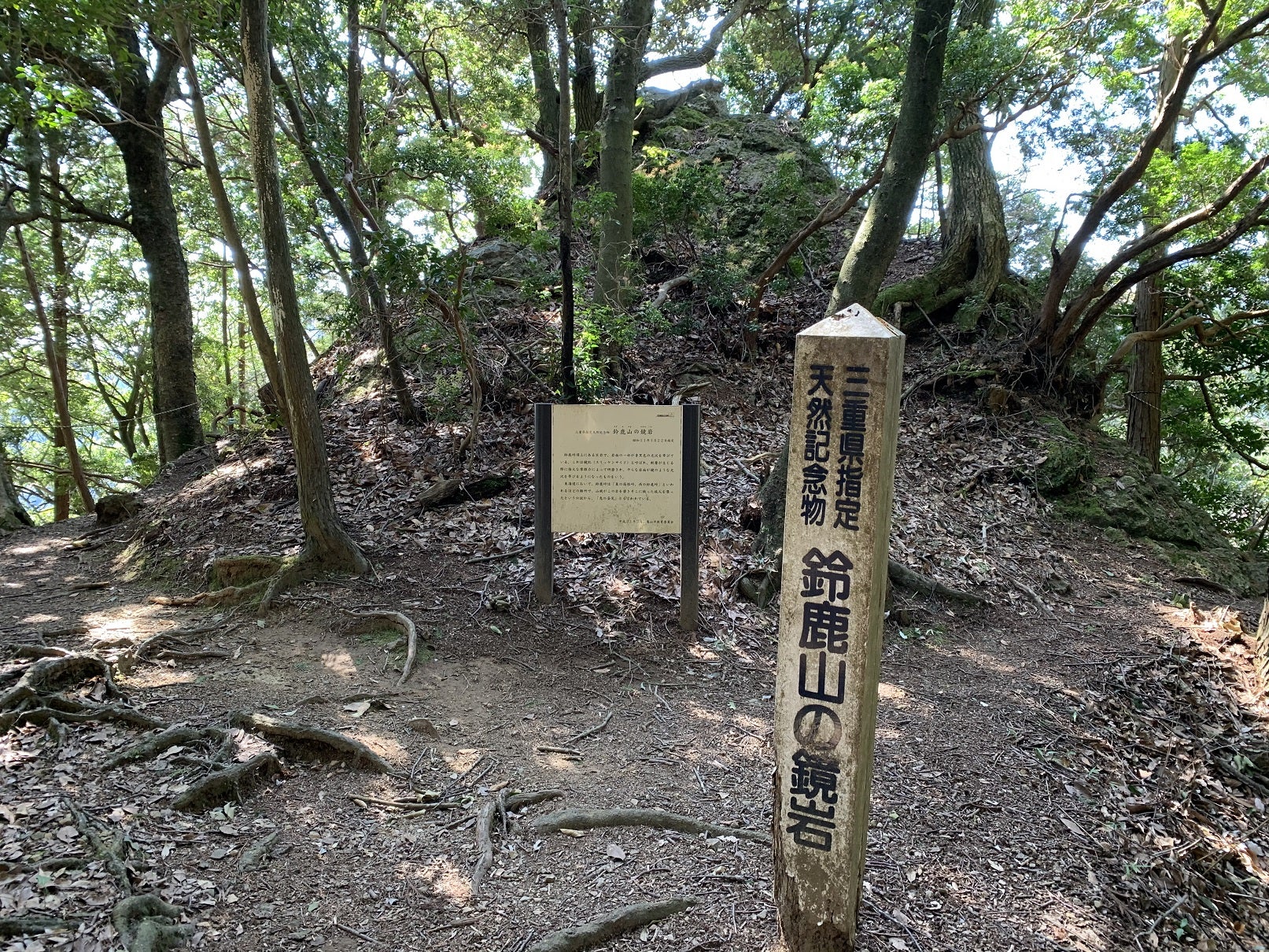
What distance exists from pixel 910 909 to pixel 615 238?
8184 millimetres

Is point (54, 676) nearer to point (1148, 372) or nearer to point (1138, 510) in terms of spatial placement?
point (1138, 510)

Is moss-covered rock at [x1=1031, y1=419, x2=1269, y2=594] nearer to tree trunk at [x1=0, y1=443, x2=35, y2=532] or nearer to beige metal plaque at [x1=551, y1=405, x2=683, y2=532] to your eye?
beige metal plaque at [x1=551, y1=405, x2=683, y2=532]

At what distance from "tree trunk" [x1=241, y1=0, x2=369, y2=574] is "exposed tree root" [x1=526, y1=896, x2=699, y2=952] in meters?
4.37

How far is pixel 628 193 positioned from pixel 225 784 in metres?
8.29

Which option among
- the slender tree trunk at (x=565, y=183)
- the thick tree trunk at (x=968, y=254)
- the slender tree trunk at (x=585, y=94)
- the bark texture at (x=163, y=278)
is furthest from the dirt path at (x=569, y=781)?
the slender tree trunk at (x=585, y=94)

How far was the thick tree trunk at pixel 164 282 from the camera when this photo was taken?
33.8 feet

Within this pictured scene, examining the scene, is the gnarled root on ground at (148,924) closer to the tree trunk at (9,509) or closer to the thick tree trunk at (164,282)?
the tree trunk at (9,509)

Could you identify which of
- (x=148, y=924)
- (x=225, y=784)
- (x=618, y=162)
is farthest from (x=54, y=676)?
(x=618, y=162)

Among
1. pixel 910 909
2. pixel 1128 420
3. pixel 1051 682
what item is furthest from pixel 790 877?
pixel 1128 420

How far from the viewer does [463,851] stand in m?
3.62

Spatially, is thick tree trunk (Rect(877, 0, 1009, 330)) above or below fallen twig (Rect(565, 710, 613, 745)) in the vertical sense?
above

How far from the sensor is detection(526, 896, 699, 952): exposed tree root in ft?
9.84

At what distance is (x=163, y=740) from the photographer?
400cm

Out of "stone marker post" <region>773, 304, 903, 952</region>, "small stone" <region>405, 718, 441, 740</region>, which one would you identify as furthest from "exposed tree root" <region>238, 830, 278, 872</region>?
"stone marker post" <region>773, 304, 903, 952</region>
